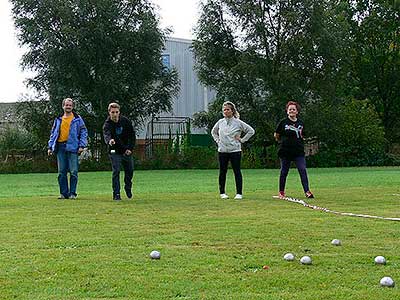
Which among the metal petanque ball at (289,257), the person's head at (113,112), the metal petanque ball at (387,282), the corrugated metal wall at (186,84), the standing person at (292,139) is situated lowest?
the metal petanque ball at (387,282)

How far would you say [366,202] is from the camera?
467 inches

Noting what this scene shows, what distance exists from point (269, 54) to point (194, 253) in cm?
3472

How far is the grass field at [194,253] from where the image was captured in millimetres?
4695

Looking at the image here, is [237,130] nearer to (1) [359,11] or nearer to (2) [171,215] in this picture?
(2) [171,215]

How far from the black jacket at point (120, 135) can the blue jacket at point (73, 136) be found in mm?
519

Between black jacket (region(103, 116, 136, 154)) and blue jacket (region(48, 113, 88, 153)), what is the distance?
1.70 feet

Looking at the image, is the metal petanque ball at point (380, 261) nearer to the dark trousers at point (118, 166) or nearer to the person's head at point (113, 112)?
the dark trousers at point (118, 166)

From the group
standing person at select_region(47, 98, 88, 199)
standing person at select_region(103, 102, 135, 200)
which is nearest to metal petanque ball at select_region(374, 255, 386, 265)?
standing person at select_region(103, 102, 135, 200)

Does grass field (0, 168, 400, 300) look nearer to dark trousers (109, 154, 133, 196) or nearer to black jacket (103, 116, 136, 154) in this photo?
dark trousers (109, 154, 133, 196)

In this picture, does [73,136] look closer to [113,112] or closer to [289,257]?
[113,112]

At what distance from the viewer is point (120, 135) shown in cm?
1277

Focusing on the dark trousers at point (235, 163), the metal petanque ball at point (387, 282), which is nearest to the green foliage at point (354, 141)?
the dark trousers at point (235, 163)

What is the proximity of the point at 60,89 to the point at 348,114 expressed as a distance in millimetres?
17216

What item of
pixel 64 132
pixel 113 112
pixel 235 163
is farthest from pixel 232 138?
pixel 64 132
